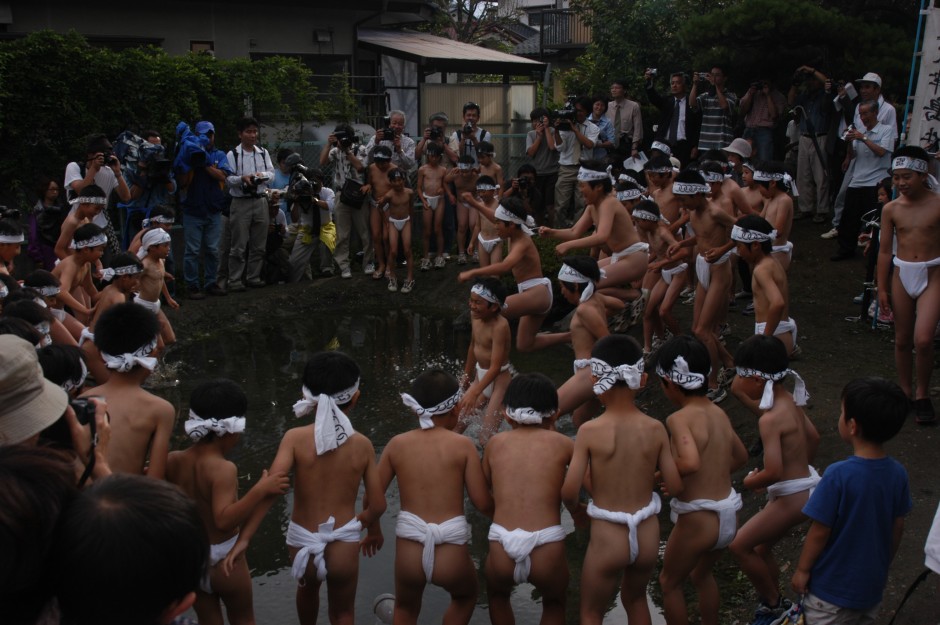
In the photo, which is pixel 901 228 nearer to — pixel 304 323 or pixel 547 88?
pixel 304 323

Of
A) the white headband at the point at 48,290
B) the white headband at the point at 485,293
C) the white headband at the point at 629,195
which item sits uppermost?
the white headband at the point at 629,195

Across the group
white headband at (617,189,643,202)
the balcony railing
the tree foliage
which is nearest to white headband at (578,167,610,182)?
white headband at (617,189,643,202)

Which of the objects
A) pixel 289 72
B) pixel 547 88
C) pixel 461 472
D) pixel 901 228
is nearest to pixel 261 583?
pixel 461 472

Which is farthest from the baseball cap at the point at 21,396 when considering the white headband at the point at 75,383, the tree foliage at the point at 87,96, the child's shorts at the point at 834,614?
the tree foliage at the point at 87,96

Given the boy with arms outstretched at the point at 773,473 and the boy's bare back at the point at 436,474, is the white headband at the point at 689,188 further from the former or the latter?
the boy's bare back at the point at 436,474

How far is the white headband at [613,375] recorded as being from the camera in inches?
192

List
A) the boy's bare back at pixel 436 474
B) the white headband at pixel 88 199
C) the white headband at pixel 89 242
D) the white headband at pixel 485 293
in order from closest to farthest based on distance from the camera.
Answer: the boy's bare back at pixel 436 474, the white headband at pixel 485 293, the white headband at pixel 89 242, the white headband at pixel 88 199

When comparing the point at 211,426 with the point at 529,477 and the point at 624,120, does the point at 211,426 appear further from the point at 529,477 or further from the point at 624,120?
the point at 624,120

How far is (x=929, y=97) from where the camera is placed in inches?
332

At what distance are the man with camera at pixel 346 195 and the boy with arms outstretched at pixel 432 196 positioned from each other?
Result: 85 centimetres

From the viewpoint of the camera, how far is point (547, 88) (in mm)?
19641

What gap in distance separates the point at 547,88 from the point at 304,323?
950 cm

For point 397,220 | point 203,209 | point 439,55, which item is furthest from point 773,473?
point 439,55

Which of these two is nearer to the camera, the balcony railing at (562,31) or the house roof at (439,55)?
the house roof at (439,55)
